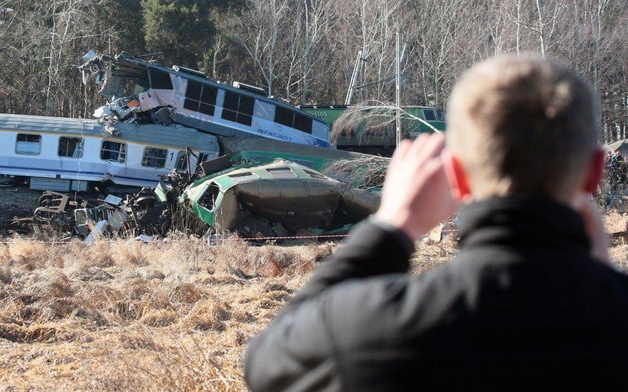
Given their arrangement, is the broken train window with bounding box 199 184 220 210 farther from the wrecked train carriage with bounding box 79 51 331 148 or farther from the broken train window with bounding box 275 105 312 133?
the broken train window with bounding box 275 105 312 133

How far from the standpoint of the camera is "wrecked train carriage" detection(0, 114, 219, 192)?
2361 centimetres

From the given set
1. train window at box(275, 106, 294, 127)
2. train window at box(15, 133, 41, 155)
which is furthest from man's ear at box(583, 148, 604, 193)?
train window at box(275, 106, 294, 127)

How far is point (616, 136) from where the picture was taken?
4850cm

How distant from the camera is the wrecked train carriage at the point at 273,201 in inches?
754

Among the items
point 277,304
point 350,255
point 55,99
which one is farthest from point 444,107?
point 350,255

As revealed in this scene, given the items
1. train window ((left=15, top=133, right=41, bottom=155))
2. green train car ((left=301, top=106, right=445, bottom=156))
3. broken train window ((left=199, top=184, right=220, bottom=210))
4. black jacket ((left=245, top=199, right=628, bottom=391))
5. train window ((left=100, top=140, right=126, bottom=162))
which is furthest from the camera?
green train car ((left=301, top=106, right=445, bottom=156))

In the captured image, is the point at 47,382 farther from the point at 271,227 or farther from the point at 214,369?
the point at 271,227

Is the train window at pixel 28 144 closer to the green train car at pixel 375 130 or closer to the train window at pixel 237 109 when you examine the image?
the train window at pixel 237 109

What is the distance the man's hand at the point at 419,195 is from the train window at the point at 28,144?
23883 mm

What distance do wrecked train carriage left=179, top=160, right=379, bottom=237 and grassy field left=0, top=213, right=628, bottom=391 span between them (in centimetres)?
364

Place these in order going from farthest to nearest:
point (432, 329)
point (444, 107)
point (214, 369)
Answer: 1. point (444, 107)
2. point (214, 369)
3. point (432, 329)

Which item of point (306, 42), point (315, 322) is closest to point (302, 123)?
point (306, 42)

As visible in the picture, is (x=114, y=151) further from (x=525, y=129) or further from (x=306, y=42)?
(x=525, y=129)

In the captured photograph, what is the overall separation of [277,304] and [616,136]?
44103 millimetres
